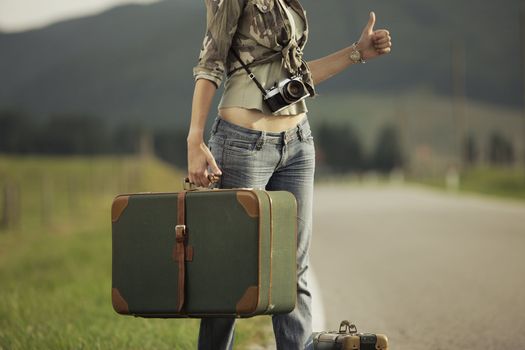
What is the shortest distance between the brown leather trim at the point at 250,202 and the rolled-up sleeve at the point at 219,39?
1.60 feet

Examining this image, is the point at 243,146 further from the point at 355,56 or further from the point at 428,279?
the point at 428,279

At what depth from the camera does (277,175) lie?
4.09 metres

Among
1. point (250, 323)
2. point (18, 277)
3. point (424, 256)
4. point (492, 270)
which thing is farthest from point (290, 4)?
point (18, 277)

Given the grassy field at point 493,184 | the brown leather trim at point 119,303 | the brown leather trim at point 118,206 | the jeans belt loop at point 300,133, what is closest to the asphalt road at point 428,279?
the jeans belt loop at point 300,133

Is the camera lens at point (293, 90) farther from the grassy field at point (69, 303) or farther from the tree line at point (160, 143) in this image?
the tree line at point (160, 143)

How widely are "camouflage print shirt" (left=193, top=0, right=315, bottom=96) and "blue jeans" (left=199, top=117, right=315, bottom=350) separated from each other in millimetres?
222

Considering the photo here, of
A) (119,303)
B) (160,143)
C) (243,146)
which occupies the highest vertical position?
A: (243,146)

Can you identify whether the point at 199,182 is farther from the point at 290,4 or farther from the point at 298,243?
the point at 290,4

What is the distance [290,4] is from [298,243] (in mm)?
928

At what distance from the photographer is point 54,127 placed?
17975cm

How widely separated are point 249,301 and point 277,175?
2.21 feet

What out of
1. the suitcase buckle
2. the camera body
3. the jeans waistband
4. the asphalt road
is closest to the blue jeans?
the jeans waistband

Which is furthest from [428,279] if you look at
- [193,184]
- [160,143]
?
[160,143]

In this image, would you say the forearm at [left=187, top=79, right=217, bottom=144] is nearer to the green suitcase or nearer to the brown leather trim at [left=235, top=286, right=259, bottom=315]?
the green suitcase
